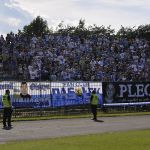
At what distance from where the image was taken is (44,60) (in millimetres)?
41125

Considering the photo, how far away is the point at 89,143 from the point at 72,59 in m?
26.5

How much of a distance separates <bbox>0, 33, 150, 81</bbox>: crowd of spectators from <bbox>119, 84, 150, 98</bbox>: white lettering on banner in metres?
4.51

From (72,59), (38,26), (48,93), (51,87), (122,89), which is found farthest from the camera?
(38,26)

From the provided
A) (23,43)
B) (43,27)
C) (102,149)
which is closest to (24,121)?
(102,149)

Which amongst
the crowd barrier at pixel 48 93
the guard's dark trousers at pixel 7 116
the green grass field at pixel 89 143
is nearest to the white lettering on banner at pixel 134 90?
the crowd barrier at pixel 48 93

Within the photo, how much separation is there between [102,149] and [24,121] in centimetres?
1249

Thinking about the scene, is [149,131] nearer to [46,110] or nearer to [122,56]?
[46,110]

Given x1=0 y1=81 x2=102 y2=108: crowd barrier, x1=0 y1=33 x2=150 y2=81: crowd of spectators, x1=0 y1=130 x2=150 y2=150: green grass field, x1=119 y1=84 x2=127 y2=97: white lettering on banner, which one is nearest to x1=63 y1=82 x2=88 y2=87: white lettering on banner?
x1=0 y1=81 x2=102 y2=108: crowd barrier

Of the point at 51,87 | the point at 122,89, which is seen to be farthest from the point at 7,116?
the point at 122,89

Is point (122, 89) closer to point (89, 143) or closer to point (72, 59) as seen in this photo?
point (72, 59)

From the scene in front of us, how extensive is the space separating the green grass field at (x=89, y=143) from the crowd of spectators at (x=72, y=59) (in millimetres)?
17684

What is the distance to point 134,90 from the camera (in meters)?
37.2

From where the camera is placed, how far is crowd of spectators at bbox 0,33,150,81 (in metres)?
38.8

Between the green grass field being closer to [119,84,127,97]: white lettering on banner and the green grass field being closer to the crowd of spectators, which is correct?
[119,84,127,97]: white lettering on banner
